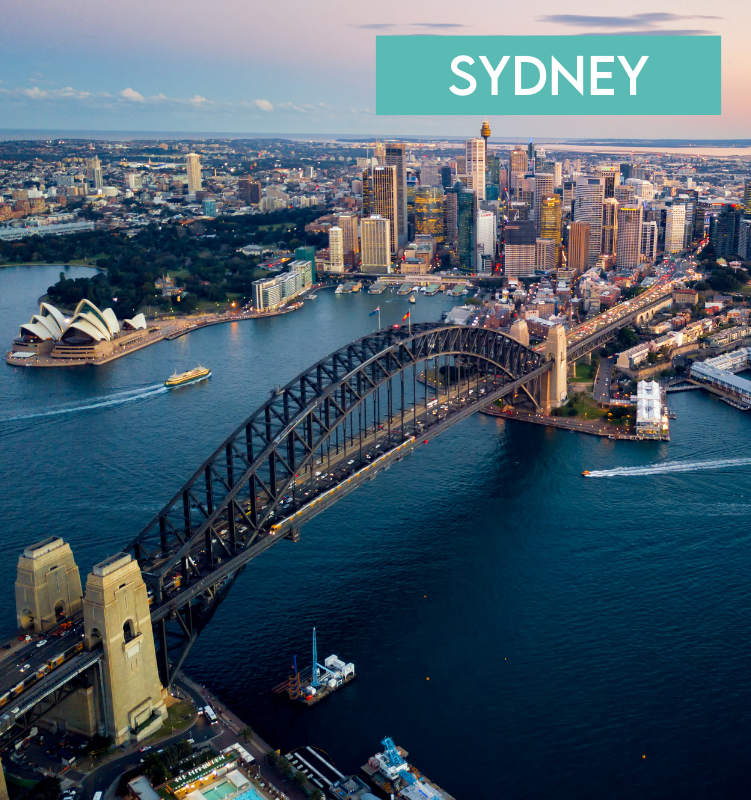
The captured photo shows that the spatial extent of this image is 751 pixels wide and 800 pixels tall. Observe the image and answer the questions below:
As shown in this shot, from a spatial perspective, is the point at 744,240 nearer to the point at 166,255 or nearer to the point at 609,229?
the point at 609,229

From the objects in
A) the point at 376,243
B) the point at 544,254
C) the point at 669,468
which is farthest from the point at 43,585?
the point at 544,254

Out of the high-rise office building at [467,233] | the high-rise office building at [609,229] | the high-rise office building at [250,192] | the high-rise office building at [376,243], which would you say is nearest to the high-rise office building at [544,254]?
the high-rise office building at [467,233]

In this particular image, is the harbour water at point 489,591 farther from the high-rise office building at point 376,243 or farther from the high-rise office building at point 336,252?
the high-rise office building at point 376,243

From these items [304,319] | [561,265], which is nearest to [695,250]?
[561,265]

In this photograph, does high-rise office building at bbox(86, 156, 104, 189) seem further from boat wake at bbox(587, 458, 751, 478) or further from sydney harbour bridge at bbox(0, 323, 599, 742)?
sydney harbour bridge at bbox(0, 323, 599, 742)

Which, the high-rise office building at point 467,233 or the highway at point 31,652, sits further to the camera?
the high-rise office building at point 467,233

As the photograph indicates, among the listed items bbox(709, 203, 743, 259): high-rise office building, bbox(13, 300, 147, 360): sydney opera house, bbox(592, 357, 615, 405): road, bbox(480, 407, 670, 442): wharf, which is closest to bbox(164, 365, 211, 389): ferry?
bbox(13, 300, 147, 360): sydney opera house
